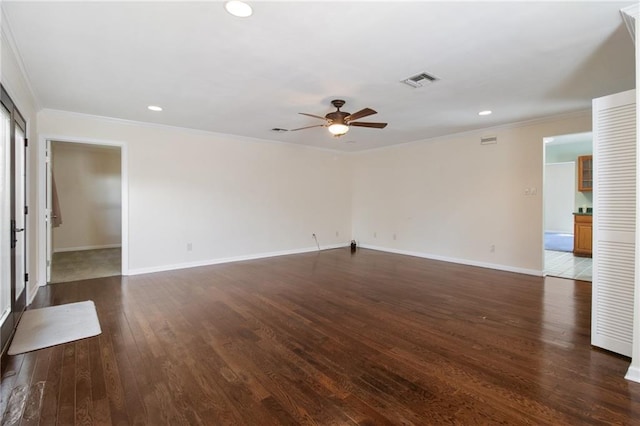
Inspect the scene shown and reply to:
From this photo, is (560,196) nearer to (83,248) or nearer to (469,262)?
(469,262)

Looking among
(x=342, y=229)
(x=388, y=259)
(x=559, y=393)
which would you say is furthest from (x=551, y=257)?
(x=559, y=393)

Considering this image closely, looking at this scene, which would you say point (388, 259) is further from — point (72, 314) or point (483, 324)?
point (72, 314)

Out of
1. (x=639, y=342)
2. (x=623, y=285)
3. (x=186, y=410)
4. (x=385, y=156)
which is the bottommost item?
(x=186, y=410)

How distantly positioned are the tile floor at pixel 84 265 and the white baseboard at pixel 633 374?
6348mm

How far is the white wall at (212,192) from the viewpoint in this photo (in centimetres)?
501

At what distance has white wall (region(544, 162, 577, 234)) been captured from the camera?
885 centimetres

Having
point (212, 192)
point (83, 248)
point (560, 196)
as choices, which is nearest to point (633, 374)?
point (212, 192)

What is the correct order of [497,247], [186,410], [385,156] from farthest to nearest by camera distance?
1. [385,156]
2. [497,247]
3. [186,410]

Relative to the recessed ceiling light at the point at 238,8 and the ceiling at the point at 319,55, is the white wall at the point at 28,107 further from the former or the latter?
the recessed ceiling light at the point at 238,8

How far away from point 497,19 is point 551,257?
6.14m

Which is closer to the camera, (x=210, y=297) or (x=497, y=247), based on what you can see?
(x=210, y=297)

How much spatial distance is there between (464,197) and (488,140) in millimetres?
1129

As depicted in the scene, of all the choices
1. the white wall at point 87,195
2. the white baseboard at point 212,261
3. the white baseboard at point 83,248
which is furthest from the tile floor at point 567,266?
the white baseboard at point 83,248

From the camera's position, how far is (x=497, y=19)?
7.11ft
